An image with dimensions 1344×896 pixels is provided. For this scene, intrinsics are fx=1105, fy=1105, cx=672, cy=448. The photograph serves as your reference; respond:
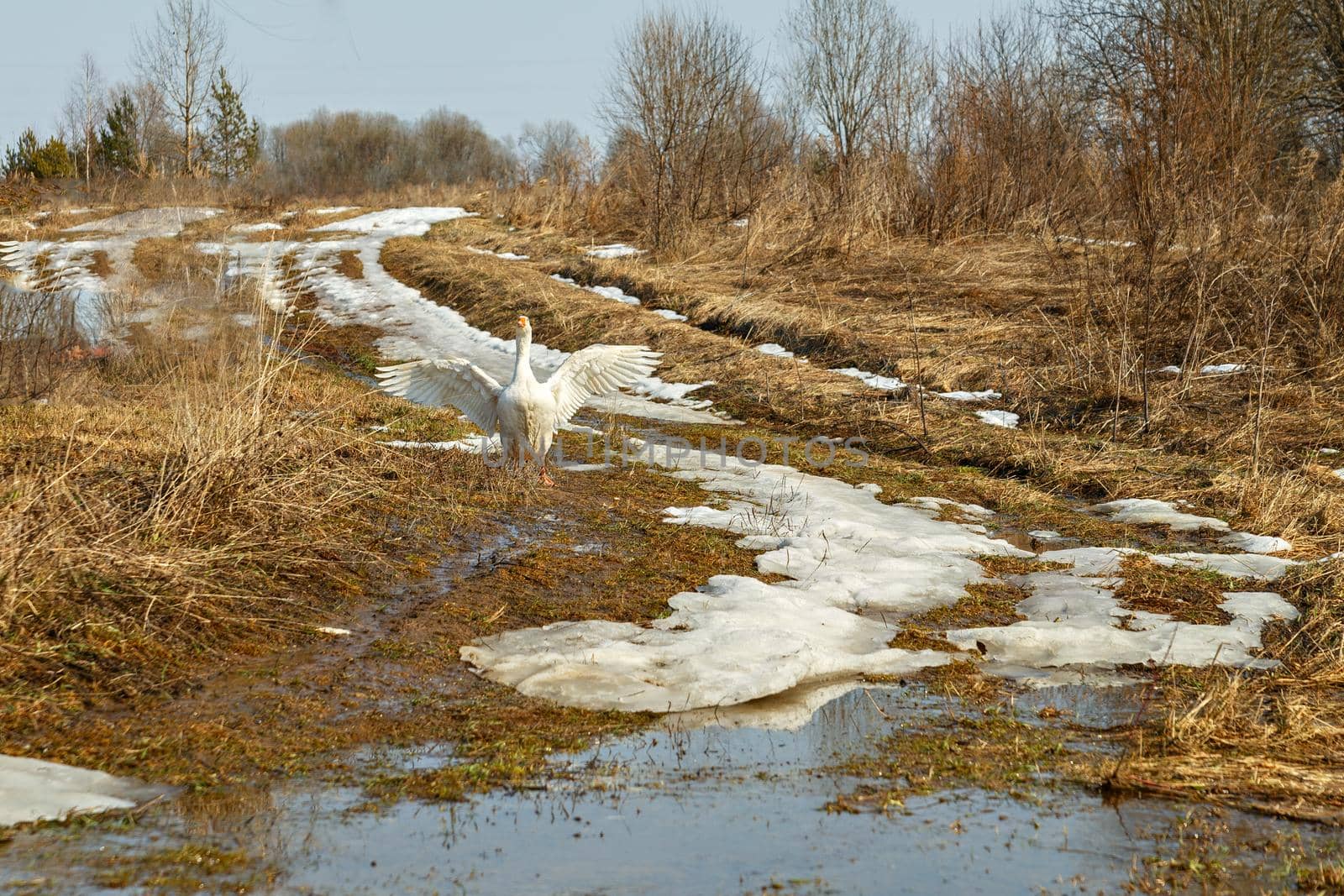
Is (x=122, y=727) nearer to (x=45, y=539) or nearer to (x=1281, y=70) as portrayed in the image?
(x=45, y=539)

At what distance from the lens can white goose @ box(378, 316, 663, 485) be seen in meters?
7.57

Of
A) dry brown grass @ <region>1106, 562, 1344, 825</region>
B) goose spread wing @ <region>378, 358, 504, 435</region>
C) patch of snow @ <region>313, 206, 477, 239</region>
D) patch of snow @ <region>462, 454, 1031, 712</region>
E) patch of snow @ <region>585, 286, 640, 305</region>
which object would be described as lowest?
patch of snow @ <region>462, 454, 1031, 712</region>

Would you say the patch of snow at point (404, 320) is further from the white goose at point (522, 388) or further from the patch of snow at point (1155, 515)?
the patch of snow at point (1155, 515)

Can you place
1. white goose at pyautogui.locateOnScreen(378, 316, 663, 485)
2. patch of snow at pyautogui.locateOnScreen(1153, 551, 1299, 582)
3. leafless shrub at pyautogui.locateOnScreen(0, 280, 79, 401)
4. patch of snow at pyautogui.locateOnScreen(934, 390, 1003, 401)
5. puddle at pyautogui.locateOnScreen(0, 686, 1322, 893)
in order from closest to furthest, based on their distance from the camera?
puddle at pyautogui.locateOnScreen(0, 686, 1322, 893) < patch of snow at pyautogui.locateOnScreen(1153, 551, 1299, 582) < white goose at pyautogui.locateOnScreen(378, 316, 663, 485) < leafless shrub at pyautogui.locateOnScreen(0, 280, 79, 401) < patch of snow at pyautogui.locateOnScreen(934, 390, 1003, 401)

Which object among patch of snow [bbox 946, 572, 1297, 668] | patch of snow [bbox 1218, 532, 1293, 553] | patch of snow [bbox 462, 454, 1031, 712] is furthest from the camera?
patch of snow [bbox 1218, 532, 1293, 553]

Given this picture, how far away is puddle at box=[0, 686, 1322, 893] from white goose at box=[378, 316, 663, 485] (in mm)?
4187

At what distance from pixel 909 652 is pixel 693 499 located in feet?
9.55

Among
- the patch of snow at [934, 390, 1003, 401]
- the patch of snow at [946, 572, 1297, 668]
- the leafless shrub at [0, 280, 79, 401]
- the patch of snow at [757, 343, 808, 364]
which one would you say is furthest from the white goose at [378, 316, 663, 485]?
the patch of snow at [757, 343, 808, 364]

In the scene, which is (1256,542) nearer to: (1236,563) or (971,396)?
(1236,563)

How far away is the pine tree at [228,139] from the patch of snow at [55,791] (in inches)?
1418

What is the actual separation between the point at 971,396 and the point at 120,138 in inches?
1450

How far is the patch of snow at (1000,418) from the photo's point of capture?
9.72 metres

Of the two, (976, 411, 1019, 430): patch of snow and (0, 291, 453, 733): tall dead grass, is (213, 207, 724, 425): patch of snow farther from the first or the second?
(976, 411, 1019, 430): patch of snow

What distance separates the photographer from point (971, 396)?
10.6 m
